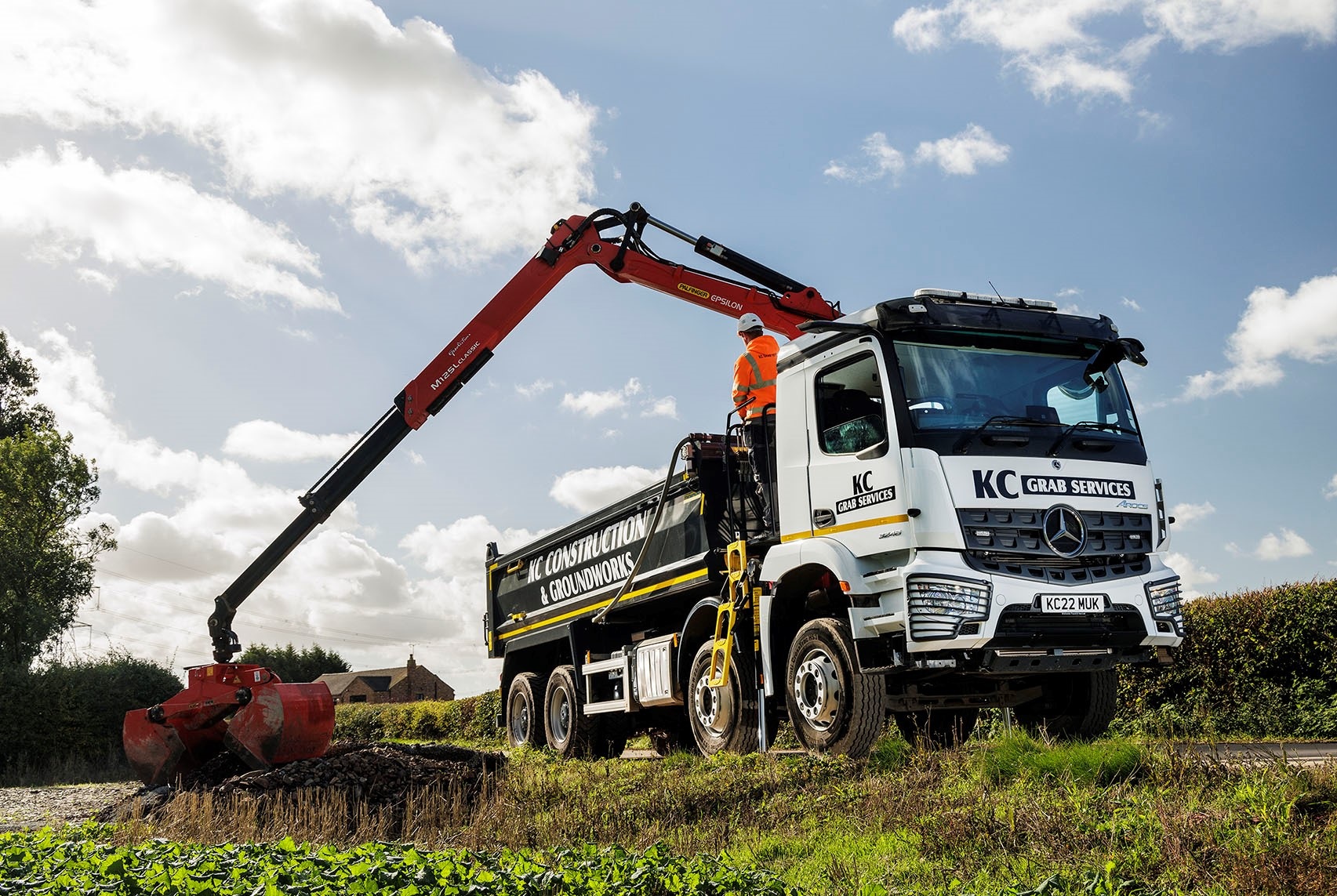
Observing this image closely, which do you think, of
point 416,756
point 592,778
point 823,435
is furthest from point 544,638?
point 823,435

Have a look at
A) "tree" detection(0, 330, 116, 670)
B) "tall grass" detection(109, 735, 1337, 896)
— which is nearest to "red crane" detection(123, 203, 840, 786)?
"tall grass" detection(109, 735, 1337, 896)

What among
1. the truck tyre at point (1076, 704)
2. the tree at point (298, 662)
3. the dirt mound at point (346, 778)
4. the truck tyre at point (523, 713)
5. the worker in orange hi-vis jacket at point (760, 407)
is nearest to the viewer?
the truck tyre at point (1076, 704)

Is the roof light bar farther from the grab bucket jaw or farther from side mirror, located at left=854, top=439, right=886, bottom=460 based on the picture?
the grab bucket jaw

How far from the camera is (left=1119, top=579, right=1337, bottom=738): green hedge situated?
12.6 m

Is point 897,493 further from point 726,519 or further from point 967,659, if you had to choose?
point 726,519

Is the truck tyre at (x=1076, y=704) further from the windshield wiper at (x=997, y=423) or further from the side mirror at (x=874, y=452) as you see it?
the side mirror at (x=874, y=452)

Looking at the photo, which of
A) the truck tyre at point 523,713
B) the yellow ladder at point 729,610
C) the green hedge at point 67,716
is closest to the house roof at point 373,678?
the green hedge at point 67,716

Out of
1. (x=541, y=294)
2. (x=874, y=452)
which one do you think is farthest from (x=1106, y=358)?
(x=541, y=294)

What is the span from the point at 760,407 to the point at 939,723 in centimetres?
329

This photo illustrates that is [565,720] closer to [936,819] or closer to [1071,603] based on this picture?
[1071,603]

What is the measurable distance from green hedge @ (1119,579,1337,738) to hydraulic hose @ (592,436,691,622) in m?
5.80

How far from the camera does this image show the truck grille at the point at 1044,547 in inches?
320

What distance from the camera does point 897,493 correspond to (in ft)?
27.0

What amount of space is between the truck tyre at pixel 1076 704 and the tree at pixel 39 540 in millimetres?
29230
